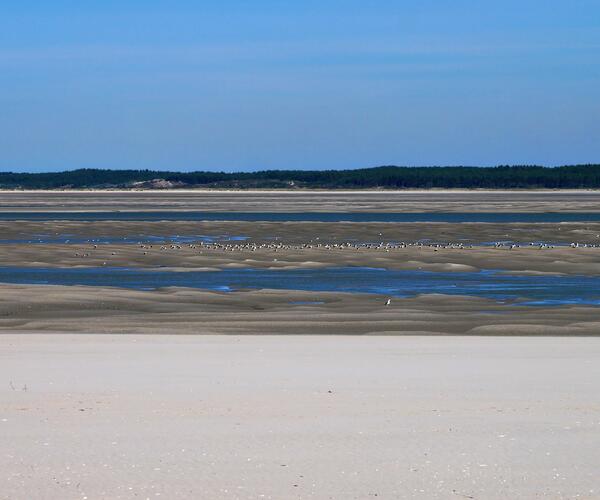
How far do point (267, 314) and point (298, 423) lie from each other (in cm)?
783

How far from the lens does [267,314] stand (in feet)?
49.6

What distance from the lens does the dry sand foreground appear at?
5.98m

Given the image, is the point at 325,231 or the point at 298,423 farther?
the point at 325,231

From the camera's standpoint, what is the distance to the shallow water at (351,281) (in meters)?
18.5

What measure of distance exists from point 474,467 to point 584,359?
425 centimetres

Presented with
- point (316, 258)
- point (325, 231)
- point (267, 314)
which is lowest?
point (267, 314)

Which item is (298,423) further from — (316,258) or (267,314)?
(316,258)

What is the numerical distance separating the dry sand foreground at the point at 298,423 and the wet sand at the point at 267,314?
2.60m

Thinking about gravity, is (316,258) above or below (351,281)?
above

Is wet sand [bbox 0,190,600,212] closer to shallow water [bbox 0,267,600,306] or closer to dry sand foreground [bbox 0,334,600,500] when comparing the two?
shallow water [bbox 0,267,600,306]

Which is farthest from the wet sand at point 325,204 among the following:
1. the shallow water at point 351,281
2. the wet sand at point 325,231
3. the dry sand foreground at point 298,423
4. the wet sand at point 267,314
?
the dry sand foreground at point 298,423

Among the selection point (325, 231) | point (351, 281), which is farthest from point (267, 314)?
point (325, 231)

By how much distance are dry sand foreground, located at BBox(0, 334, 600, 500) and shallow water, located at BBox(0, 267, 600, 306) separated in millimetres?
7709

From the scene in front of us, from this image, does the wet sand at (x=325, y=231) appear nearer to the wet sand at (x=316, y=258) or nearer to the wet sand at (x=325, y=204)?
the wet sand at (x=316, y=258)
